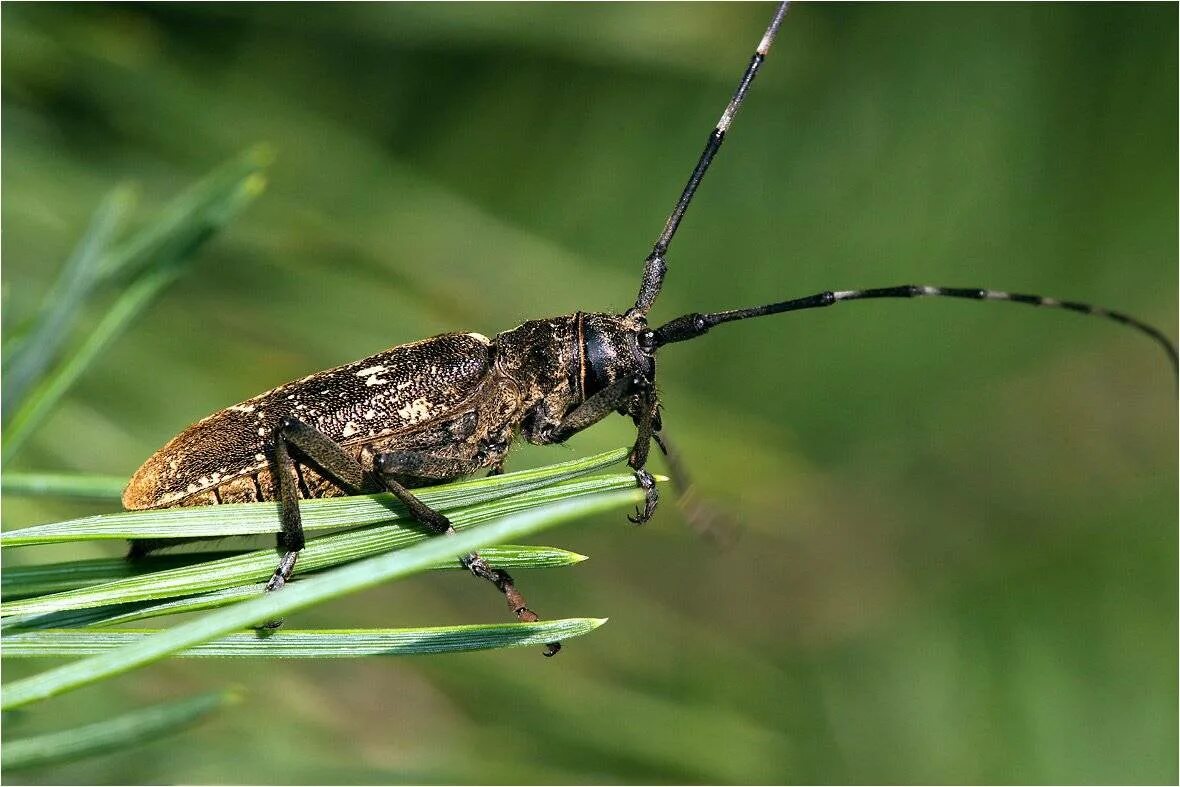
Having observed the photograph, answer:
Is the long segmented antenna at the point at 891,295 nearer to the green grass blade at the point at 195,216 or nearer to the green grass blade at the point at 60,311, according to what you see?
the green grass blade at the point at 195,216

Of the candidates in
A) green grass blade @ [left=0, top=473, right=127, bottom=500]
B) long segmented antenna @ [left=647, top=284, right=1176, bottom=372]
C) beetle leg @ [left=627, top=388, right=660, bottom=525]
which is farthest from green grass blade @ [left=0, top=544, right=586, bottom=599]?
long segmented antenna @ [left=647, top=284, right=1176, bottom=372]

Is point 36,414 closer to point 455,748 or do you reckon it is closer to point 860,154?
point 455,748

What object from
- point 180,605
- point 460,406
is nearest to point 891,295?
point 460,406

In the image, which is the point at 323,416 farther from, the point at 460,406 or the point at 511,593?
the point at 511,593

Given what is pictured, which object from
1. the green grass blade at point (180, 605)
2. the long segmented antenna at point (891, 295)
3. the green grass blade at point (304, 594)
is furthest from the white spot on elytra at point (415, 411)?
the green grass blade at point (304, 594)

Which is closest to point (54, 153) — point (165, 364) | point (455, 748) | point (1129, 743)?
point (165, 364)

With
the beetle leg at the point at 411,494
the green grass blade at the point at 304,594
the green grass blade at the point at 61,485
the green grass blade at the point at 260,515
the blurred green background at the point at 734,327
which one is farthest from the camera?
the blurred green background at the point at 734,327

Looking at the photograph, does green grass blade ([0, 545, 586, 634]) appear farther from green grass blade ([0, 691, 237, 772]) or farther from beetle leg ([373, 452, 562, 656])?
beetle leg ([373, 452, 562, 656])
